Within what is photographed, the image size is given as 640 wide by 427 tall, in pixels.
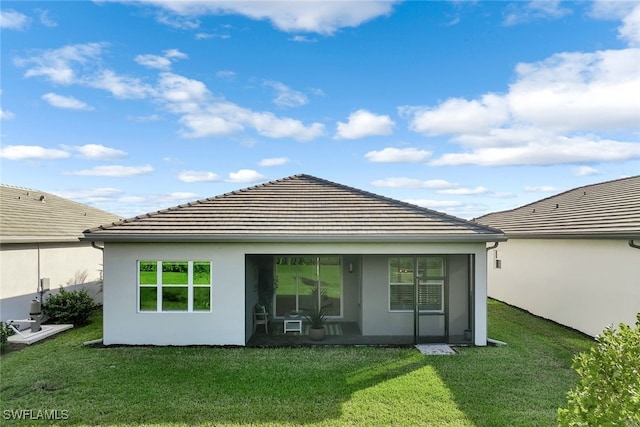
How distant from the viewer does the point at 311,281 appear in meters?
12.8

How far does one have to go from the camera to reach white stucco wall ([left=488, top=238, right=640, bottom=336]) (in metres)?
9.80

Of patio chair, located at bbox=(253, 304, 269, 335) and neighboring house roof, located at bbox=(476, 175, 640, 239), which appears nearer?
neighboring house roof, located at bbox=(476, 175, 640, 239)

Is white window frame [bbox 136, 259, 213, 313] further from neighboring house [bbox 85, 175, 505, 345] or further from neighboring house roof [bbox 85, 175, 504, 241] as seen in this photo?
neighboring house roof [bbox 85, 175, 504, 241]

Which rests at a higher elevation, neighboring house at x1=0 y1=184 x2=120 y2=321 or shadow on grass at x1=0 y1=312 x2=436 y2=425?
neighboring house at x1=0 y1=184 x2=120 y2=321

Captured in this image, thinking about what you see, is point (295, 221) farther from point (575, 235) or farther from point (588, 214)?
point (588, 214)

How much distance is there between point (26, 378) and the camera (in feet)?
25.4

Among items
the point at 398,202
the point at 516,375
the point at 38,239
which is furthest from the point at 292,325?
the point at 38,239

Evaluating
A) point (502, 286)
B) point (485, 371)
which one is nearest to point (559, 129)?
point (502, 286)

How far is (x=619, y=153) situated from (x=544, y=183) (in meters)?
3.36

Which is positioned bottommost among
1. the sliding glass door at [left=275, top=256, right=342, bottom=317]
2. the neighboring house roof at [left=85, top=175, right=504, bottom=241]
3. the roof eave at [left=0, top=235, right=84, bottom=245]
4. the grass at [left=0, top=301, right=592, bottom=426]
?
the grass at [left=0, top=301, right=592, bottom=426]

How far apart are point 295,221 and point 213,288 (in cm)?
279

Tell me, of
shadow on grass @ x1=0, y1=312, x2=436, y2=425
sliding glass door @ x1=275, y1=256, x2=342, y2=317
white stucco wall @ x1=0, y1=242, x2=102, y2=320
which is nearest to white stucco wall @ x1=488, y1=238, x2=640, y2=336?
shadow on grass @ x1=0, y1=312, x2=436, y2=425

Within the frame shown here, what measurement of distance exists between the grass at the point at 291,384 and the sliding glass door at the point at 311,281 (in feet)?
10.2

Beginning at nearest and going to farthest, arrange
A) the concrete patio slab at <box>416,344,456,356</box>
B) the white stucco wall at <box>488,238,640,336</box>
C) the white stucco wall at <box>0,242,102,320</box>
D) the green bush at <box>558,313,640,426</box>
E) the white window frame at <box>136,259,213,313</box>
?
1. the green bush at <box>558,313,640,426</box>
2. the concrete patio slab at <box>416,344,456,356</box>
3. the white stucco wall at <box>488,238,640,336</box>
4. the white window frame at <box>136,259,213,313</box>
5. the white stucco wall at <box>0,242,102,320</box>
